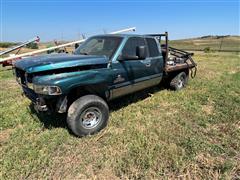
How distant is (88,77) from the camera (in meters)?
3.90

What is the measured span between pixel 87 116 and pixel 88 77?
2.36 feet

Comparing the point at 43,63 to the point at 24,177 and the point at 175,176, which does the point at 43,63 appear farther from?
the point at 175,176

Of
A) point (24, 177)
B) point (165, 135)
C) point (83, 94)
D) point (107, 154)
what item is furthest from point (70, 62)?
point (165, 135)

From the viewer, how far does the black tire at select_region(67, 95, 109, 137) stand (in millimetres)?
3785

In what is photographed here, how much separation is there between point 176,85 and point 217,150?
11.7 ft

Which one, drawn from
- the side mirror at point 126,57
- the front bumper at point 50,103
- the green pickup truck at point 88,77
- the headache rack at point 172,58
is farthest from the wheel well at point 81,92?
the headache rack at point 172,58

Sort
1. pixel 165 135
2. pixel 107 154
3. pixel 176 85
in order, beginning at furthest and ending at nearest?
pixel 176 85 < pixel 165 135 < pixel 107 154

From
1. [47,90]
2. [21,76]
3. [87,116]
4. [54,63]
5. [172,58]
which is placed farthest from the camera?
[172,58]

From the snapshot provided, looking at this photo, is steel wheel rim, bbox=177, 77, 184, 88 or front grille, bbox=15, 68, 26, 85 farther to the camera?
steel wheel rim, bbox=177, 77, 184, 88

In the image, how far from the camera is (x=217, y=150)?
3510 mm

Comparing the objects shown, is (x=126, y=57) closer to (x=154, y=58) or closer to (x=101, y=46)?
(x=101, y=46)

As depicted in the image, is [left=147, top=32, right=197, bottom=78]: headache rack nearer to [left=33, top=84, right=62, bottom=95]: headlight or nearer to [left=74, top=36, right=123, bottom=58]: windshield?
[left=74, top=36, right=123, bottom=58]: windshield

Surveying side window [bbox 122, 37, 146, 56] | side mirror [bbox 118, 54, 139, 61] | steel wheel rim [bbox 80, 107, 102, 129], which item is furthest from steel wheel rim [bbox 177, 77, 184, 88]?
steel wheel rim [bbox 80, 107, 102, 129]

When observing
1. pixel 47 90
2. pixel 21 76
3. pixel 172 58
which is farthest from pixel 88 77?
pixel 172 58
